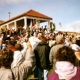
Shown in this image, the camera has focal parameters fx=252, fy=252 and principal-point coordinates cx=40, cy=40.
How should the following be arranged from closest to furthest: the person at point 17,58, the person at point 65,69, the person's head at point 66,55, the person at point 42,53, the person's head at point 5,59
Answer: the person at point 65,69 → the person's head at point 66,55 → the person's head at point 5,59 → the person at point 17,58 → the person at point 42,53

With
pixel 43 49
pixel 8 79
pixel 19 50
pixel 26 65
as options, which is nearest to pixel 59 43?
pixel 43 49

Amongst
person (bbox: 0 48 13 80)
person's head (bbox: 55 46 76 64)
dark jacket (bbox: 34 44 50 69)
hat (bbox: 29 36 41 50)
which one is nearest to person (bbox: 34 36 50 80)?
dark jacket (bbox: 34 44 50 69)

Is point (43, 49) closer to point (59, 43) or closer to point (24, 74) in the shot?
point (59, 43)

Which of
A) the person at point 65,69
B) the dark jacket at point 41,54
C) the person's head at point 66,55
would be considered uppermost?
the person's head at point 66,55

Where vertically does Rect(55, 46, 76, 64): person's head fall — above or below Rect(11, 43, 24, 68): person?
above

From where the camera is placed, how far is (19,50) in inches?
245

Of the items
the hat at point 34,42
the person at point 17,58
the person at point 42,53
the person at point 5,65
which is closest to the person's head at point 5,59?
the person at point 5,65

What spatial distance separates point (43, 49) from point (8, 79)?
13.1 ft

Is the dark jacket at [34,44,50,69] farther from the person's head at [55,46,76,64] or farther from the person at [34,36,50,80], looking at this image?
the person's head at [55,46,76,64]

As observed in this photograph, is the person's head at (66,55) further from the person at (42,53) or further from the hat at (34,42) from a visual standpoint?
the person at (42,53)

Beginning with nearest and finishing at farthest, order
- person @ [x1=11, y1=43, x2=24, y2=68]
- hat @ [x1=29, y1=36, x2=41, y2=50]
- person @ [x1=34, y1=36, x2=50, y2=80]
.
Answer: person @ [x1=11, y1=43, x2=24, y2=68] < hat @ [x1=29, y1=36, x2=41, y2=50] < person @ [x1=34, y1=36, x2=50, y2=80]

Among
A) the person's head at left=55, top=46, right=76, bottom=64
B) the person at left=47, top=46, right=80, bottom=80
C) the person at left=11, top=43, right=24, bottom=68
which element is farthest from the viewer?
the person at left=11, top=43, right=24, bottom=68

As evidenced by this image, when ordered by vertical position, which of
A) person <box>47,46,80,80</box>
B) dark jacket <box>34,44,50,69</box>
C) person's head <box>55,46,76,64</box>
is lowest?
dark jacket <box>34,44,50,69</box>

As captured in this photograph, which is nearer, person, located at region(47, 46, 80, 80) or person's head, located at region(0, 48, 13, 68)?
person, located at region(47, 46, 80, 80)
